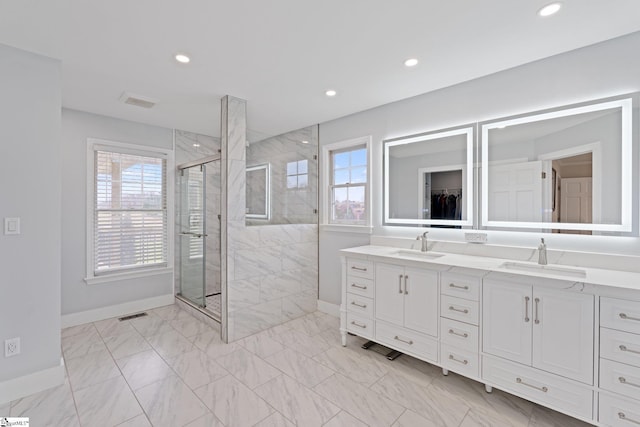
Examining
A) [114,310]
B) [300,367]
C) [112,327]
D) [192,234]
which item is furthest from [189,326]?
[300,367]

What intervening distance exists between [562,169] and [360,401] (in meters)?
2.26

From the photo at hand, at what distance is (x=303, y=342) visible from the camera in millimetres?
2898

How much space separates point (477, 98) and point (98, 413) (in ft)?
12.3

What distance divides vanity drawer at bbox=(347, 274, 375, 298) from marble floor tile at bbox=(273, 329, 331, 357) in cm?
61

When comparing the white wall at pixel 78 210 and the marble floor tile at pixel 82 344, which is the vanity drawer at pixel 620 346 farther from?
the white wall at pixel 78 210

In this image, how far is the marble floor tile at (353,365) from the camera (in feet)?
7.52

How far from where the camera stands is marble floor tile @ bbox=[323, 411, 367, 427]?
5.82 ft

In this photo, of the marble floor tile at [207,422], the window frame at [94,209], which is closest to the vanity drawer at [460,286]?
the marble floor tile at [207,422]

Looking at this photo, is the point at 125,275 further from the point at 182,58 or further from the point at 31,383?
the point at 182,58

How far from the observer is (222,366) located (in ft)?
8.03

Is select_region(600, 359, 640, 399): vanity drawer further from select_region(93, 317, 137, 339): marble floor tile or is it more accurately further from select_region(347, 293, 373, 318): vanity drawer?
select_region(93, 317, 137, 339): marble floor tile

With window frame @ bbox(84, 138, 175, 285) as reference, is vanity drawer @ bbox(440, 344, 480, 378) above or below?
below

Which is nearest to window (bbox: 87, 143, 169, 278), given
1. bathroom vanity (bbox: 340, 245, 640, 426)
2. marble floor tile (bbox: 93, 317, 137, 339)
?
marble floor tile (bbox: 93, 317, 137, 339)

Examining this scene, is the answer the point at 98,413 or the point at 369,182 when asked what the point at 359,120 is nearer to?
the point at 369,182
